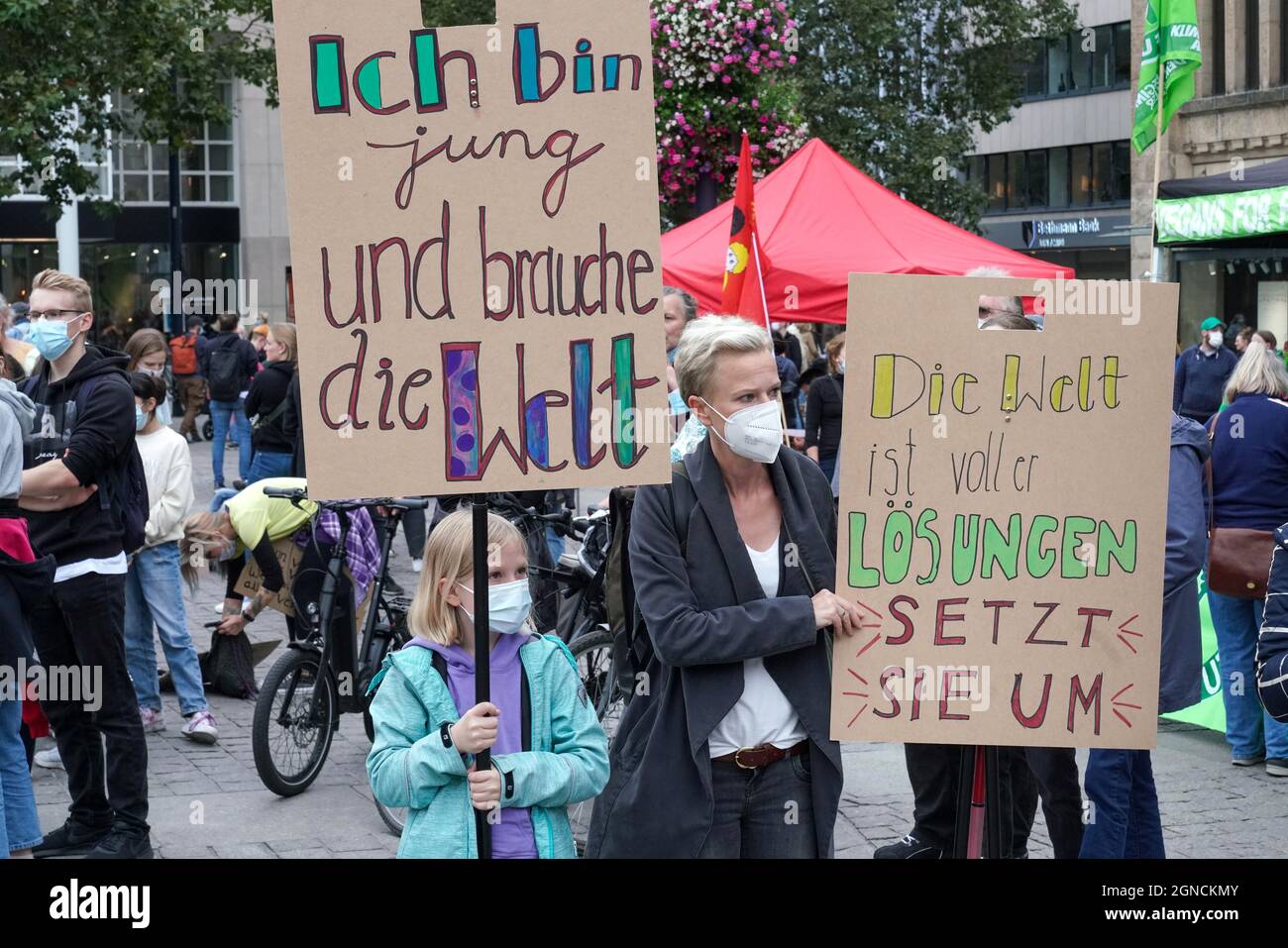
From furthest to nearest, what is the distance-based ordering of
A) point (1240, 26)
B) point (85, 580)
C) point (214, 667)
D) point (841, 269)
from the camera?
point (1240, 26), point (841, 269), point (214, 667), point (85, 580)

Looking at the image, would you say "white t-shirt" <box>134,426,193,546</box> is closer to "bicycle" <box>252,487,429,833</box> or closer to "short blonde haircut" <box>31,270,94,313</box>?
"bicycle" <box>252,487,429,833</box>

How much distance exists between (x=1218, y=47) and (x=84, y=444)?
30392 mm

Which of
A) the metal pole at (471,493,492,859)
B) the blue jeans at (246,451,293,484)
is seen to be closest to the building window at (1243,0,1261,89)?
the blue jeans at (246,451,293,484)

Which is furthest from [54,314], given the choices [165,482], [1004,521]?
[1004,521]

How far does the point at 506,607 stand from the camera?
12.1 ft

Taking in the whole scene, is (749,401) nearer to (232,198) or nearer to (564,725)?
(564,725)

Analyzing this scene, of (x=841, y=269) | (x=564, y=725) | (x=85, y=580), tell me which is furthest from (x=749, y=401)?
(x=841, y=269)

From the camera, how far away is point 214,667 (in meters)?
8.66

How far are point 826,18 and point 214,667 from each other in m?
26.9

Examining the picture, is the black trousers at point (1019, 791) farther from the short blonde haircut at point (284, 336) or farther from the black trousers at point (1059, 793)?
the short blonde haircut at point (284, 336)

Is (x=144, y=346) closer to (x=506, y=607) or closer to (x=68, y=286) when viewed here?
(x=68, y=286)

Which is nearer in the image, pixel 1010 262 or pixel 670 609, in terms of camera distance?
pixel 670 609

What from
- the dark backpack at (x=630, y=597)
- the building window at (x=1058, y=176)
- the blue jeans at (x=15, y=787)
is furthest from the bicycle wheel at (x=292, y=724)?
the building window at (x=1058, y=176)

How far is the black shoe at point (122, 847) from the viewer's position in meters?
5.65
